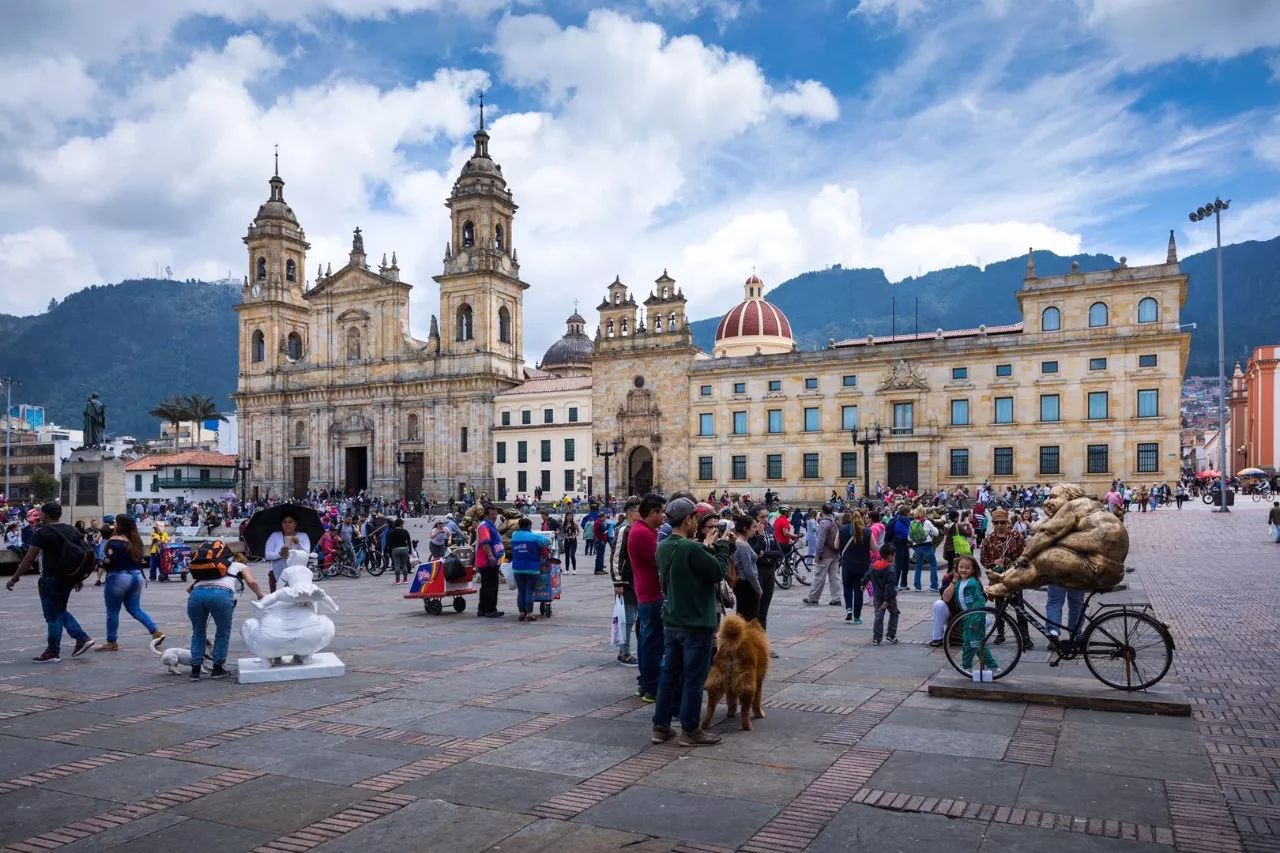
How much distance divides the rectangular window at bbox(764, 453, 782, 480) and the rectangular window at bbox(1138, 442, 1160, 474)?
17.9 m

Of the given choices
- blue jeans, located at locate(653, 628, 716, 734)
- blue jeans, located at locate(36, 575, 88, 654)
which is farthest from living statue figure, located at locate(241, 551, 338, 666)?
blue jeans, located at locate(653, 628, 716, 734)

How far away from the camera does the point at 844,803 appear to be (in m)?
5.30

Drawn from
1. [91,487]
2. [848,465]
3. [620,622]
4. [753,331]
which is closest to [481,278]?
[753,331]

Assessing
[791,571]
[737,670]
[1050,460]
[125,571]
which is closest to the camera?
[737,670]

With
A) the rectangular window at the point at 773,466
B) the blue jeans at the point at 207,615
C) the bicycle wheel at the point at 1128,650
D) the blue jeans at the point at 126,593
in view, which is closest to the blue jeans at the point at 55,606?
the blue jeans at the point at 126,593

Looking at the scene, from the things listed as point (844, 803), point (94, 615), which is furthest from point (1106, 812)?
point (94, 615)

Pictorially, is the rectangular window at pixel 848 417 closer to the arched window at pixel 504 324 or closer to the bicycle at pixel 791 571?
the arched window at pixel 504 324

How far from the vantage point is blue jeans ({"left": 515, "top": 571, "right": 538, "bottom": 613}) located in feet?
42.3

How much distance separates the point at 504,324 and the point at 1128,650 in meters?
60.7

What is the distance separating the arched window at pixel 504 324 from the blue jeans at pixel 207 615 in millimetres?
57221

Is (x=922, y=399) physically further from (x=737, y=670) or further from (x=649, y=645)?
(x=737, y=670)

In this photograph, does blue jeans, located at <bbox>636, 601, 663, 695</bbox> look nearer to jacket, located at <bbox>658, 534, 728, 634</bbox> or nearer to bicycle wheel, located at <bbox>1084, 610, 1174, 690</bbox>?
jacket, located at <bbox>658, 534, 728, 634</bbox>

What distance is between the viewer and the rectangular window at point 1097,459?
44969 millimetres

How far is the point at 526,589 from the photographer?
508 inches
